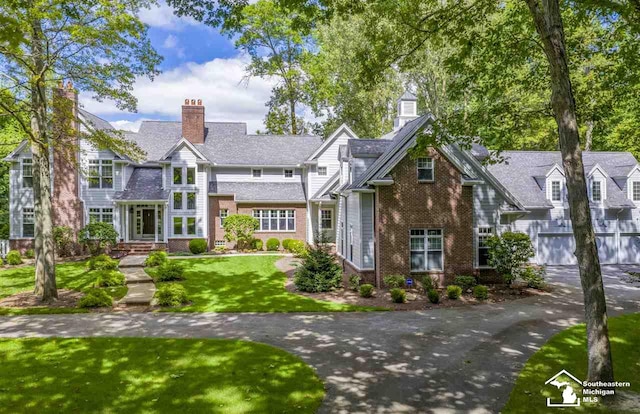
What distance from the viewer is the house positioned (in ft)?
58.8

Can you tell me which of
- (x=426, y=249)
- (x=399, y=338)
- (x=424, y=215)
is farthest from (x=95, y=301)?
(x=424, y=215)

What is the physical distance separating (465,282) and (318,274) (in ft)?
20.7

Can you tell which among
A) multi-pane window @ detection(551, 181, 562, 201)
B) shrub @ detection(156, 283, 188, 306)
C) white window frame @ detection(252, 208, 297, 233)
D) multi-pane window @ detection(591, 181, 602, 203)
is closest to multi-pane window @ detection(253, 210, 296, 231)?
white window frame @ detection(252, 208, 297, 233)

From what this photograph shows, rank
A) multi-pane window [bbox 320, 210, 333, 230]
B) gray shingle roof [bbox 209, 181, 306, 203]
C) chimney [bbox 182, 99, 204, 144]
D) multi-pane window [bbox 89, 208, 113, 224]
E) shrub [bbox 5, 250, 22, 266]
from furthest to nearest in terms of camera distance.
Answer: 1. chimney [bbox 182, 99, 204, 144]
2. multi-pane window [bbox 320, 210, 333, 230]
3. gray shingle roof [bbox 209, 181, 306, 203]
4. multi-pane window [bbox 89, 208, 113, 224]
5. shrub [bbox 5, 250, 22, 266]

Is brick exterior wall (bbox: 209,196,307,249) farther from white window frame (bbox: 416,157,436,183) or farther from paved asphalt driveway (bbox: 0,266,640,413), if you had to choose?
paved asphalt driveway (bbox: 0,266,640,413)

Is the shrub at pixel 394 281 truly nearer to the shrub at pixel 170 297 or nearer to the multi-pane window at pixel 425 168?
the multi-pane window at pixel 425 168

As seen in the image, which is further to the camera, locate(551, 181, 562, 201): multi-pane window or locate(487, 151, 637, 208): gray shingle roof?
locate(551, 181, 562, 201): multi-pane window

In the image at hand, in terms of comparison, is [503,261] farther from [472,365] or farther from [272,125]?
[272,125]

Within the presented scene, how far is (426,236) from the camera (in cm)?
1797

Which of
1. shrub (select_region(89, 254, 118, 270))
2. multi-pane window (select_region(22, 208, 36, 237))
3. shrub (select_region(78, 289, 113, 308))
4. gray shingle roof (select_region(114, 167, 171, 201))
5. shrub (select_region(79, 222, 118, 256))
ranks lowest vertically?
shrub (select_region(78, 289, 113, 308))

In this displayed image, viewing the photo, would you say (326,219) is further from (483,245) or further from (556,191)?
(556,191)

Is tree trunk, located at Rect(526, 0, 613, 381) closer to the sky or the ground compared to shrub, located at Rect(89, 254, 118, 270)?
closer to the sky

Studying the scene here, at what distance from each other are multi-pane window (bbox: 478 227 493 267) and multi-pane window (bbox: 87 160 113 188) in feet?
83.3

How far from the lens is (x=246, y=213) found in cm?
3112
